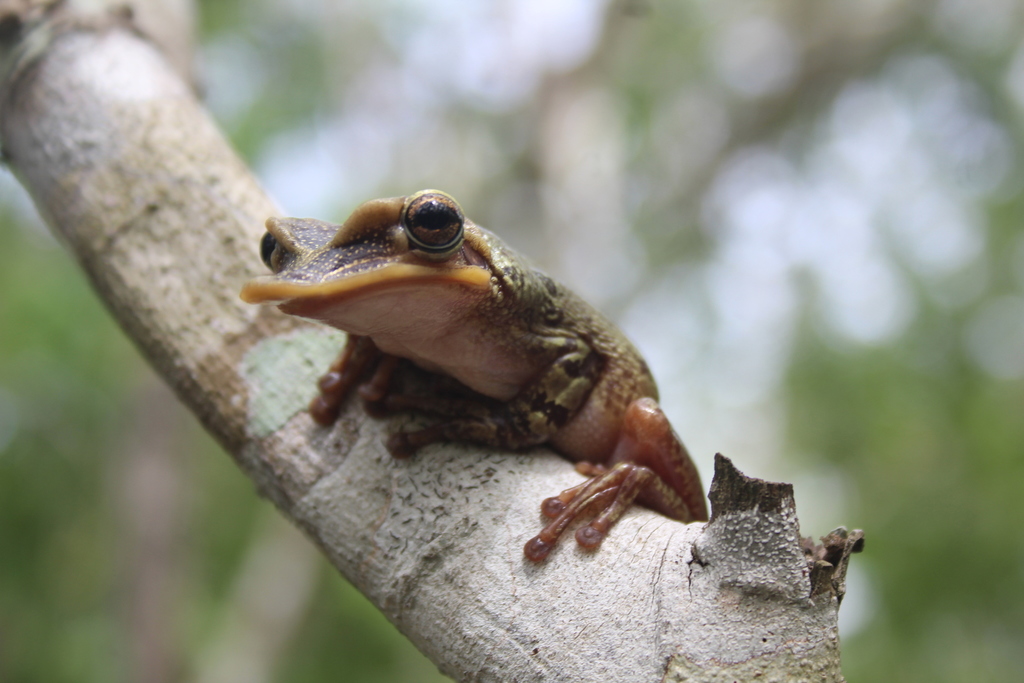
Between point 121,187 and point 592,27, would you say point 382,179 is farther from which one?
point 121,187

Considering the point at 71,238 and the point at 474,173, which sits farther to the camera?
the point at 474,173

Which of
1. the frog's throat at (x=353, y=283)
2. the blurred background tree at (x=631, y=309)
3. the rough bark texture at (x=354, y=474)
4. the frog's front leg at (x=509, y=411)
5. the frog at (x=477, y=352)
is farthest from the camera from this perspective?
the blurred background tree at (x=631, y=309)

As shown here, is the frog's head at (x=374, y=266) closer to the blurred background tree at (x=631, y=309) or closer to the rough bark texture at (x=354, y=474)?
the rough bark texture at (x=354, y=474)

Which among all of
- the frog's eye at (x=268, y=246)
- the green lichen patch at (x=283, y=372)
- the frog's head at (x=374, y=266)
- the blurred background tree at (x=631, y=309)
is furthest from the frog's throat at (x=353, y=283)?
the blurred background tree at (x=631, y=309)

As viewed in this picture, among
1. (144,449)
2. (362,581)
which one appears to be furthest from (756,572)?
(144,449)

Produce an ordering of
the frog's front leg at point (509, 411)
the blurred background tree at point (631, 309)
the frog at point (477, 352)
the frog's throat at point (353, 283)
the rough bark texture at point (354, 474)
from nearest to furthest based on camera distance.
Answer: the rough bark texture at point (354, 474) < the frog's throat at point (353, 283) < the frog at point (477, 352) < the frog's front leg at point (509, 411) < the blurred background tree at point (631, 309)

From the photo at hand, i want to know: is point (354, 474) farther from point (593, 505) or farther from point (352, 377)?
point (593, 505)
